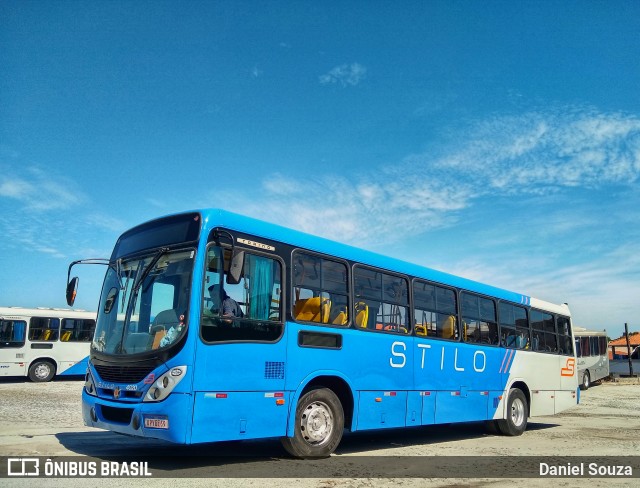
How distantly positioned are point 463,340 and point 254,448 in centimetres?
488

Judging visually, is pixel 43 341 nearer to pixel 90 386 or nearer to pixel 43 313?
pixel 43 313

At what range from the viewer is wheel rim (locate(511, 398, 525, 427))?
1319 centimetres

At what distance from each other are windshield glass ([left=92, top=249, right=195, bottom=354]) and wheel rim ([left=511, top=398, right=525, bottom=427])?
917 cm

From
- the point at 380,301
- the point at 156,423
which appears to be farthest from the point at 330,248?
the point at 156,423

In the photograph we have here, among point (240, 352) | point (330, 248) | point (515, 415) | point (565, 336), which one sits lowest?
point (515, 415)

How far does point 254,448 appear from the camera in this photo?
9508mm

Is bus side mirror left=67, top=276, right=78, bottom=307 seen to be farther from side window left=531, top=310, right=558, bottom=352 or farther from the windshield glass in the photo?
side window left=531, top=310, right=558, bottom=352

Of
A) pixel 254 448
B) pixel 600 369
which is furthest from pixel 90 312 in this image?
pixel 600 369

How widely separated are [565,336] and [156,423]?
12771 millimetres

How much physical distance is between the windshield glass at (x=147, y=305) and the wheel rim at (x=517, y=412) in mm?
9167

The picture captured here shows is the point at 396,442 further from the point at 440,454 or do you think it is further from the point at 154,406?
the point at 154,406

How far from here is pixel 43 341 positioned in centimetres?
2339

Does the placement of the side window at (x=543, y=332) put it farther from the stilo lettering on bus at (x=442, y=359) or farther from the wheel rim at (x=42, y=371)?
the wheel rim at (x=42, y=371)

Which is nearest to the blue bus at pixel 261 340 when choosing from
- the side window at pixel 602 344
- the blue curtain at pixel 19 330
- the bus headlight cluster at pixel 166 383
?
the bus headlight cluster at pixel 166 383
